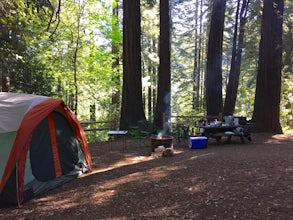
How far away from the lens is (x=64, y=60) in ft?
53.8

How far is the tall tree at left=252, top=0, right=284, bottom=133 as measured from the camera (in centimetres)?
1122

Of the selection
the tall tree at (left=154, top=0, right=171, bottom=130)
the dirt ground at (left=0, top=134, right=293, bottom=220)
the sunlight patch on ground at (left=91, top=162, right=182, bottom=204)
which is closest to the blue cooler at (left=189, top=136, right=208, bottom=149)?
the dirt ground at (left=0, top=134, right=293, bottom=220)

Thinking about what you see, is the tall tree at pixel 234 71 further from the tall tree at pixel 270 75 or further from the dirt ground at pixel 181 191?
the dirt ground at pixel 181 191

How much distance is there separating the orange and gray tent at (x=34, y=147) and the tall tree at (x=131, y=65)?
16.6 ft

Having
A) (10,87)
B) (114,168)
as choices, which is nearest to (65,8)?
(10,87)

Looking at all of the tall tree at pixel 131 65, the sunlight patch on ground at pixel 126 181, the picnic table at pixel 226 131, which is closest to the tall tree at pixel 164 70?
the tall tree at pixel 131 65

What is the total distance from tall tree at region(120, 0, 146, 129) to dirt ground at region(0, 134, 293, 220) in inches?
173

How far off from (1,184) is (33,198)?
629 millimetres

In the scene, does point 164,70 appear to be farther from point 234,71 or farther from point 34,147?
point 34,147

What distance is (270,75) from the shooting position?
11.3 m

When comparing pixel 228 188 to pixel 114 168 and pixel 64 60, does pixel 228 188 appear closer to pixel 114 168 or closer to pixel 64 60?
pixel 114 168

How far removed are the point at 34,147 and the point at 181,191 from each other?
2822mm

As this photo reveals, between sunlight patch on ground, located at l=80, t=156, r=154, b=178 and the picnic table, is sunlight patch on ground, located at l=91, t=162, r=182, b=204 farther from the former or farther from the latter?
the picnic table

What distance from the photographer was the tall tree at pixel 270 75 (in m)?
11.2
